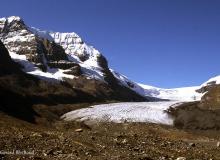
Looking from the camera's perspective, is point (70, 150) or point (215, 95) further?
point (215, 95)

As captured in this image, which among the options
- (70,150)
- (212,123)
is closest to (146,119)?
(212,123)

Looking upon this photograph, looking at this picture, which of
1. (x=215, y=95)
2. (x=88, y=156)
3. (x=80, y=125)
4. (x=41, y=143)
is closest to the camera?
(x=88, y=156)

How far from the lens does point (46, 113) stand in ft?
438

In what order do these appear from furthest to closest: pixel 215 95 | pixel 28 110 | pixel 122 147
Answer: pixel 215 95
pixel 28 110
pixel 122 147

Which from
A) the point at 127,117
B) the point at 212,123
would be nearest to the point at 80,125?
the point at 127,117

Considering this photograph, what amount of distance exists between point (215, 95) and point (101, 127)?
6488 centimetres

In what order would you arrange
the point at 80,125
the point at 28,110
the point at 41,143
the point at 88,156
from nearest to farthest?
the point at 88,156, the point at 41,143, the point at 80,125, the point at 28,110

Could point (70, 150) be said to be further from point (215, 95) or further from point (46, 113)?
point (215, 95)

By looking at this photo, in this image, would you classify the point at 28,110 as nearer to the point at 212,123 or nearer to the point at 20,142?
the point at 212,123

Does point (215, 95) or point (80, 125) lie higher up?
point (215, 95)

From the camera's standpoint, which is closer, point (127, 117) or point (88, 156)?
point (88, 156)

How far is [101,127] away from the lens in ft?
344

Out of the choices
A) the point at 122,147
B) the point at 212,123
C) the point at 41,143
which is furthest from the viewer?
the point at 212,123

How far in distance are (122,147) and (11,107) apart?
80.2 meters
